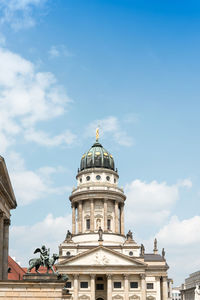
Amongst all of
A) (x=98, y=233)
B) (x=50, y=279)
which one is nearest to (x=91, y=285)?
(x=98, y=233)

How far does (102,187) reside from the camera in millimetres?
106125

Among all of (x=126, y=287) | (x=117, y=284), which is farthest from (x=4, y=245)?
(x=117, y=284)

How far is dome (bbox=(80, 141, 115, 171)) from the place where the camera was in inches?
4345

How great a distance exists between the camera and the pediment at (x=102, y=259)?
94.0 m

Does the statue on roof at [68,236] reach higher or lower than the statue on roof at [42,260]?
higher

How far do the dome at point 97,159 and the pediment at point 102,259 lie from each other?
73.3 feet

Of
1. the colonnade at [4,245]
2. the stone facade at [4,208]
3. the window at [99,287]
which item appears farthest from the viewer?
the window at [99,287]

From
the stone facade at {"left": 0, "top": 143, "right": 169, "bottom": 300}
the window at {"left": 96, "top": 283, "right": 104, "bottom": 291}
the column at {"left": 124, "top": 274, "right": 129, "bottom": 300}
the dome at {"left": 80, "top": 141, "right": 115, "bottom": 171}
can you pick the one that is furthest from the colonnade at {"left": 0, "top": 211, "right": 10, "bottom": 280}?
the dome at {"left": 80, "top": 141, "right": 115, "bottom": 171}

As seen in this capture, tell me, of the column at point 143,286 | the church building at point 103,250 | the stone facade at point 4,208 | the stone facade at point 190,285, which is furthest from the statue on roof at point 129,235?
the stone facade at point 4,208

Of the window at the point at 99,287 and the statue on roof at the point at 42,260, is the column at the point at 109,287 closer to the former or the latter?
the window at the point at 99,287

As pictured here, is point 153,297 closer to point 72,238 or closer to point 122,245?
point 122,245

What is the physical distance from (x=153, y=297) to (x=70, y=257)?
1808 cm

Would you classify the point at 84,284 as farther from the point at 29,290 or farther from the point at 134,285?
the point at 29,290

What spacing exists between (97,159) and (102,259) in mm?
25037
